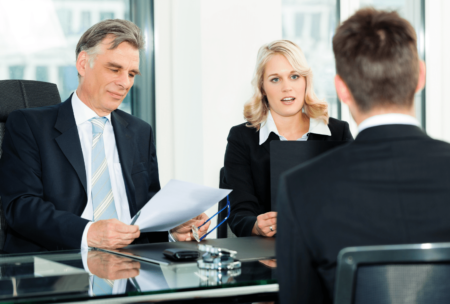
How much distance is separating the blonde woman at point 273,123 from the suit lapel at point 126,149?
41cm

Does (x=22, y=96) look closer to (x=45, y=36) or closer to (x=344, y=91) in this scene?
(x=45, y=36)

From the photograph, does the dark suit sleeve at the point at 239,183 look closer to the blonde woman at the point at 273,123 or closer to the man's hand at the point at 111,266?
the blonde woman at the point at 273,123

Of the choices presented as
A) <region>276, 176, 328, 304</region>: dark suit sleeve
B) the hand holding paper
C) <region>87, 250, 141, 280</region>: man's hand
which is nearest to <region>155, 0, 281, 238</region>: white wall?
the hand holding paper

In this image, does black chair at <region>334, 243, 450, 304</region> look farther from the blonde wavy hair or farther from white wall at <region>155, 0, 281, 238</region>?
white wall at <region>155, 0, 281, 238</region>

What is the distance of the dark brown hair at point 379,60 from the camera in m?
0.80

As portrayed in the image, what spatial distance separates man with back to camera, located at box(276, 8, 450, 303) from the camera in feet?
2.35

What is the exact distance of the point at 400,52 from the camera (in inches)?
31.7

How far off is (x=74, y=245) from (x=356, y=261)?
1027 mm

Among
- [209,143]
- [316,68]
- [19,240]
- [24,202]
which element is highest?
[316,68]

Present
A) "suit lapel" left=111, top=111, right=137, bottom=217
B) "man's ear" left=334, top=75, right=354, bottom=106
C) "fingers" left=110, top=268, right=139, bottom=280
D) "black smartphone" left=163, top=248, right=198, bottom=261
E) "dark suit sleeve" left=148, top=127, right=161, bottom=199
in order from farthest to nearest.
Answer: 1. "dark suit sleeve" left=148, top=127, right=161, bottom=199
2. "suit lapel" left=111, top=111, right=137, bottom=217
3. "black smartphone" left=163, top=248, right=198, bottom=261
4. "fingers" left=110, top=268, right=139, bottom=280
5. "man's ear" left=334, top=75, right=354, bottom=106

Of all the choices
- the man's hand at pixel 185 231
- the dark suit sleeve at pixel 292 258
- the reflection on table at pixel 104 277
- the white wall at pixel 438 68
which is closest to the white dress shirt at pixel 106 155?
the man's hand at pixel 185 231

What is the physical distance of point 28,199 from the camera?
1540 millimetres

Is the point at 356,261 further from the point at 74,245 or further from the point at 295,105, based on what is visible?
the point at 295,105

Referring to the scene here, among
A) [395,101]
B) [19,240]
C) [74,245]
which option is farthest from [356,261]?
[19,240]
